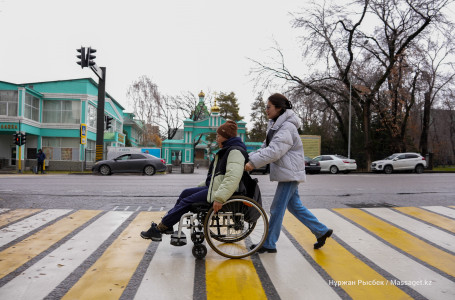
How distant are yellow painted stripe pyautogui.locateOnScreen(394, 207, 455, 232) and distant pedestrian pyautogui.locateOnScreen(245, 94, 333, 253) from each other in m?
2.67

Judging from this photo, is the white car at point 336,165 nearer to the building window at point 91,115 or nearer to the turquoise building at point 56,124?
the turquoise building at point 56,124

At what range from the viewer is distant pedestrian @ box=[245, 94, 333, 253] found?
421 cm

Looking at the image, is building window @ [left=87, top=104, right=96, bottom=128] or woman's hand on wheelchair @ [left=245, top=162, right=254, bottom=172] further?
building window @ [left=87, top=104, right=96, bottom=128]

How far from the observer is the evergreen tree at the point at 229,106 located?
70625 millimetres

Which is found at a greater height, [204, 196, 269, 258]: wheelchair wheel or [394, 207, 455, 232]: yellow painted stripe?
[204, 196, 269, 258]: wheelchair wheel

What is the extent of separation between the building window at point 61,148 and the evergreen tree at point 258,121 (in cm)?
3749

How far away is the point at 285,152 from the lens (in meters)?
4.20

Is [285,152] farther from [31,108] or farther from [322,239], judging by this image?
[31,108]

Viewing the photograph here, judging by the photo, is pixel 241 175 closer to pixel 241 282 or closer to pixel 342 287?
pixel 241 282

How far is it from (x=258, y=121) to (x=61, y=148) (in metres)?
42.0

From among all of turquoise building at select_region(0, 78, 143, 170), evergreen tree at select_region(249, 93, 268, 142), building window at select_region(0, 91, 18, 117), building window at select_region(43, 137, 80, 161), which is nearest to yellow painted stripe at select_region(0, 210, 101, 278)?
turquoise building at select_region(0, 78, 143, 170)

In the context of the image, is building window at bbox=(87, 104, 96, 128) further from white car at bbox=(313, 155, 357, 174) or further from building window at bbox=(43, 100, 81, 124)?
white car at bbox=(313, 155, 357, 174)

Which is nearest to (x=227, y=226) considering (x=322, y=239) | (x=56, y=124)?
(x=322, y=239)

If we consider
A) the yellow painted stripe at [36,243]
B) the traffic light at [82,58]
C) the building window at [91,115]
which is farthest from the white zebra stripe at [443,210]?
the building window at [91,115]
